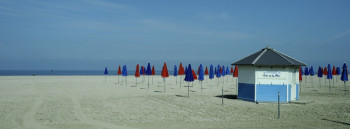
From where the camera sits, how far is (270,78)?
64.2 feet

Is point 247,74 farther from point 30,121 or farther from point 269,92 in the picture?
point 30,121

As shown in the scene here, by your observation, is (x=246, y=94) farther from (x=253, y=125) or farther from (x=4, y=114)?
(x=4, y=114)

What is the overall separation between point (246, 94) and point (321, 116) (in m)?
7.01

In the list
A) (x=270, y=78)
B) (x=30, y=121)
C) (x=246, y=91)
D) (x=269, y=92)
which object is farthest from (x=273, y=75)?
(x=30, y=121)

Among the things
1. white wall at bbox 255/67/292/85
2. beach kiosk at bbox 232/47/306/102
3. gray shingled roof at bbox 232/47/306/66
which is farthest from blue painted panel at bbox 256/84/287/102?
gray shingled roof at bbox 232/47/306/66

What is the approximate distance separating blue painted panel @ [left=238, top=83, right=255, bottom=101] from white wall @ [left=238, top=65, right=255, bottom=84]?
0.29 metres

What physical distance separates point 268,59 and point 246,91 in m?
2.68

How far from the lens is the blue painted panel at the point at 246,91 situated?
788 inches

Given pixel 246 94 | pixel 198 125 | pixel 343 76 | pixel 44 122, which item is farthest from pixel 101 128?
pixel 343 76

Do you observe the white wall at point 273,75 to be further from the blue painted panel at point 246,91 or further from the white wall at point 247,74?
the blue painted panel at point 246,91

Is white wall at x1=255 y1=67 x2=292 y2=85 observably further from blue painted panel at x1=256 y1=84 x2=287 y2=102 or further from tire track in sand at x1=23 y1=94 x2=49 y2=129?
Result: tire track in sand at x1=23 y1=94 x2=49 y2=129

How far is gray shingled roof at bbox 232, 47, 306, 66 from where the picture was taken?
19311 millimetres

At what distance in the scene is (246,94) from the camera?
813 inches

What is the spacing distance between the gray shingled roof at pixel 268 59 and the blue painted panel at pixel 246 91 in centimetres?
160
